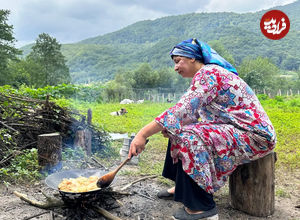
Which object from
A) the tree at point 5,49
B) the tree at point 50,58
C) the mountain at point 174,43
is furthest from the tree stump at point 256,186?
the tree at point 50,58

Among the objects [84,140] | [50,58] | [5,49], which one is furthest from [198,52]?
[50,58]

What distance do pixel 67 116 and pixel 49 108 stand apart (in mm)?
326

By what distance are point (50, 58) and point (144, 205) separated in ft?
122

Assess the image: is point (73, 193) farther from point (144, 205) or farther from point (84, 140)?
point (84, 140)

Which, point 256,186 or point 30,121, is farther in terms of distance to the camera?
point 30,121

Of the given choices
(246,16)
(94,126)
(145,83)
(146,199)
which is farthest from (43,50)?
(246,16)

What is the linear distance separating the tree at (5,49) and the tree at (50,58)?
26.5 feet

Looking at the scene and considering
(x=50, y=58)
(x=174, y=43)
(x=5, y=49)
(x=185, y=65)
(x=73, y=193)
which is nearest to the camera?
(x=73, y=193)

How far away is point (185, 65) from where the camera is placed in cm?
231

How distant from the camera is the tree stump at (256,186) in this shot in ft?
7.77

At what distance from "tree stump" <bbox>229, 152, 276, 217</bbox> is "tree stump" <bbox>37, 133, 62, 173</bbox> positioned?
232cm

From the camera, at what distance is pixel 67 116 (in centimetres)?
428

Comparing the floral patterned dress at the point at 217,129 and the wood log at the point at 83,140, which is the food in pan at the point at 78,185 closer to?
the floral patterned dress at the point at 217,129

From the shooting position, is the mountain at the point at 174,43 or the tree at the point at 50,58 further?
the mountain at the point at 174,43
